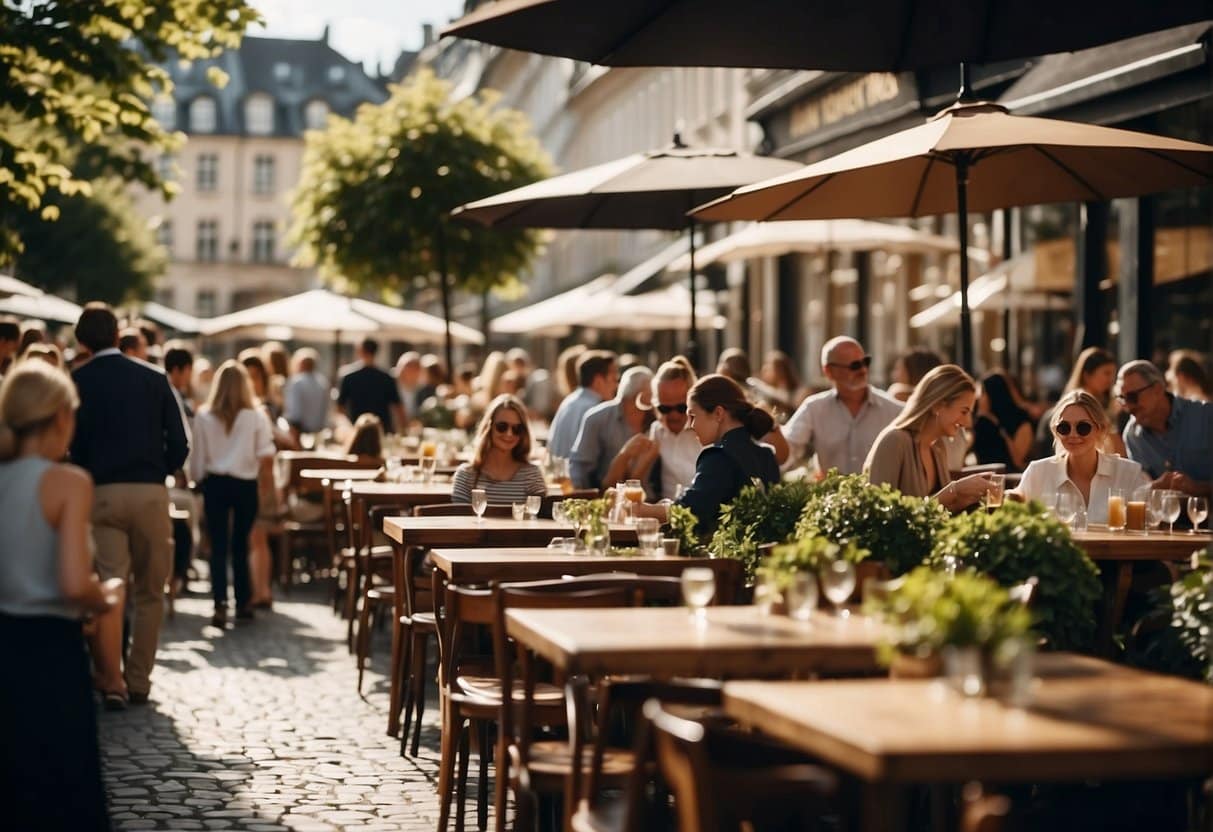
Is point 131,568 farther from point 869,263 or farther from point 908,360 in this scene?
point 869,263

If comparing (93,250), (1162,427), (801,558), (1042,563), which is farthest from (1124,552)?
(93,250)

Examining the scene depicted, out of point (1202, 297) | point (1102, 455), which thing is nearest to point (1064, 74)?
point (1202, 297)

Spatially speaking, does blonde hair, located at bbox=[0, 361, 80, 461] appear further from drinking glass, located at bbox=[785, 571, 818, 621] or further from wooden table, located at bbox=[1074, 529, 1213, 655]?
wooden table, located at bbox=[1074, 529, 1213, 655]

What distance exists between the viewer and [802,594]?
6.18 meters

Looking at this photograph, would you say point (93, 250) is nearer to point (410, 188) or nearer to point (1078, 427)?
point (410, 188)

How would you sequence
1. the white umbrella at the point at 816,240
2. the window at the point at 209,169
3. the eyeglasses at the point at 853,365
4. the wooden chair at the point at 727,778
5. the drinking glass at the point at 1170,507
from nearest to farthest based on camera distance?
1. the wooden chair at the point at 727,778
2. the drinking glass at the point at 1170,507
3. the eyeglasses at the point at 853,365
4. the white umbrella at the point at 816,240
5. the window at the point at 209,169

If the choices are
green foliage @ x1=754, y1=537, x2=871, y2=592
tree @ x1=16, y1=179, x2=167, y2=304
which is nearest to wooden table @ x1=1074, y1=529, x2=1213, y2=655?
green foliage @ x1=754, y1=537, x2=871, y2=592

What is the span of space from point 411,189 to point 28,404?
2008 cm

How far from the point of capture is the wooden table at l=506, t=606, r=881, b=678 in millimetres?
5688

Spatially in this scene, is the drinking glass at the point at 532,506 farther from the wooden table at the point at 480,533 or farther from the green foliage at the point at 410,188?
the green foliage at the point at 410,188

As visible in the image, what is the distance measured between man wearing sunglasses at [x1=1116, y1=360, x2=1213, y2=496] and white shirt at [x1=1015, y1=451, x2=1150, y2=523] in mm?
1201

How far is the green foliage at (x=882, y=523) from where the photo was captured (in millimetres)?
7523

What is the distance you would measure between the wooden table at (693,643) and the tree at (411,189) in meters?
19.3

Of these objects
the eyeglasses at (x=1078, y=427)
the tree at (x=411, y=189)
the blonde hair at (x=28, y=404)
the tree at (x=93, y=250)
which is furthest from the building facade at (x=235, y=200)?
the blonde hair at (x=28, y=404)
